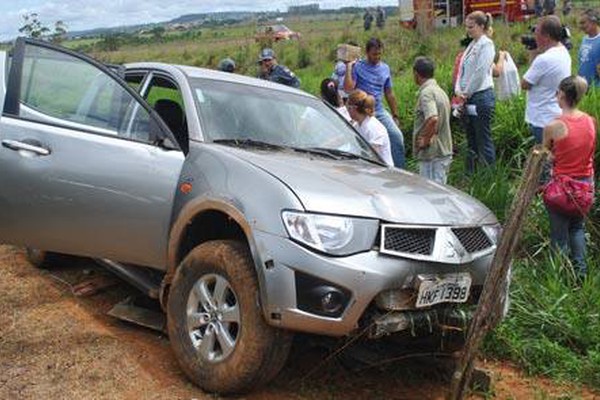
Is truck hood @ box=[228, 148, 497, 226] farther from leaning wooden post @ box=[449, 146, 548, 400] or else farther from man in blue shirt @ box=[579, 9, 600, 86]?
man in blue shirt @ box=[579, 9, 600, 86]

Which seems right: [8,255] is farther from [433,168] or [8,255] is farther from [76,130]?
[433,168]

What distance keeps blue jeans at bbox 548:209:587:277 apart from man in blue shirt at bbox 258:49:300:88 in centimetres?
437

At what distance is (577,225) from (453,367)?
71.3 inches

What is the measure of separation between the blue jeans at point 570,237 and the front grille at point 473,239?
1687 millimetres

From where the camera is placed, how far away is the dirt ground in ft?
13.9

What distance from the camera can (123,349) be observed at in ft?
15.7

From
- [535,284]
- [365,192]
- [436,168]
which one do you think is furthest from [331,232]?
[436,168]

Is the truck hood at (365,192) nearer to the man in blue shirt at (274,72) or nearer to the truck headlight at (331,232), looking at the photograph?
the truck headlight at (331,232)

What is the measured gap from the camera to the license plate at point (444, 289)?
391 cm

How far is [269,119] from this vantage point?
202 inches

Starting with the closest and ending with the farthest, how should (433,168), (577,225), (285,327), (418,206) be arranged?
(285,327)
(418,206)
(577,225)
(433,168)

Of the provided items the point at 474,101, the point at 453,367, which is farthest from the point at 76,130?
the point at 474,101

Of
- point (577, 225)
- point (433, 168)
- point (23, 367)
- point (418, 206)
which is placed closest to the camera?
point (418, 206)

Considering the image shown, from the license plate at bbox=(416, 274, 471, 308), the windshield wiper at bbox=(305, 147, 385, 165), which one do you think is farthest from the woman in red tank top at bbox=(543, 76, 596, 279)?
→ the license plate at bbox=(416, 274, 471, 308)
